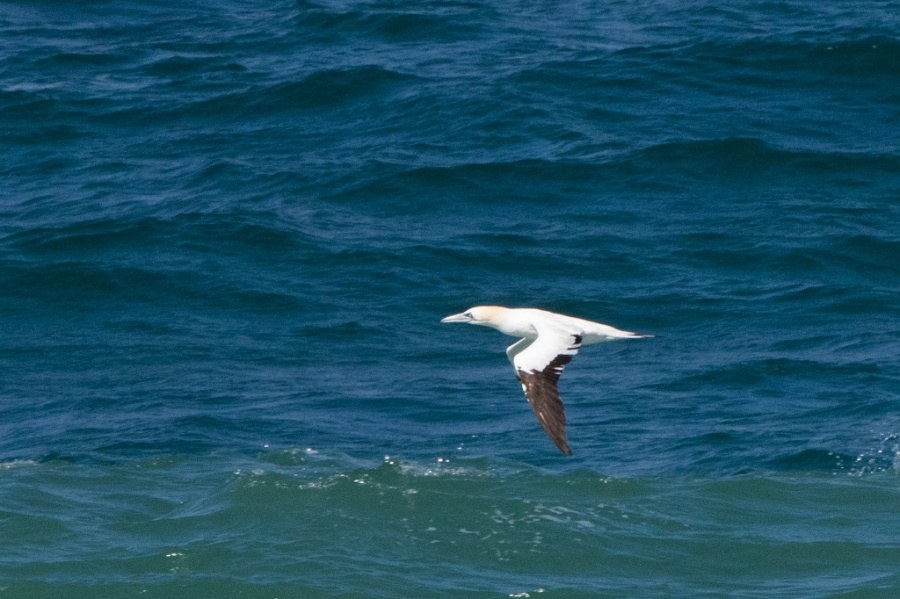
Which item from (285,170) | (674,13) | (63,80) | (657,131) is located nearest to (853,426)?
(657,131)

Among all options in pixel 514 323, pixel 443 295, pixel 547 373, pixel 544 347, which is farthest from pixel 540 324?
pixel 443 295

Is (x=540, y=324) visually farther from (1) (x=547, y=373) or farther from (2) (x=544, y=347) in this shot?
(1) (x=547, y=373)

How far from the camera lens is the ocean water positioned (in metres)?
12.7

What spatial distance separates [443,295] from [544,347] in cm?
601

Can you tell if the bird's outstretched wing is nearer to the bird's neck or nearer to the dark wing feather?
the dark wing feather

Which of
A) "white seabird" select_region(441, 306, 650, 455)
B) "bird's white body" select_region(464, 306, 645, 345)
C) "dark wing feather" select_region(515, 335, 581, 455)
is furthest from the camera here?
"bird's white body" select_region(464, 306, 645, 345)

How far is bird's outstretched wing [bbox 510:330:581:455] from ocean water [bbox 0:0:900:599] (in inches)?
49.2

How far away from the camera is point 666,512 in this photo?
13.2 meters

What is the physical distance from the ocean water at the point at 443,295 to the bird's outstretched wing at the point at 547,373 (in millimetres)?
1251

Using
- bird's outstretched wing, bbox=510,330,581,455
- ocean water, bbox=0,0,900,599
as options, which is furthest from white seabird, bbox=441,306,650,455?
ocean water, bbox=0,0,900,599

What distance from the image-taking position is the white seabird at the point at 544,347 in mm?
11508

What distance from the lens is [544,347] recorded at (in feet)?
40.0

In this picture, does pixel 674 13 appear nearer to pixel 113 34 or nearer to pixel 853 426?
pixel 113 34

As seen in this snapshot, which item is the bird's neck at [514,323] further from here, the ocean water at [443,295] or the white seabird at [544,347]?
the ocean water at [443,295]
